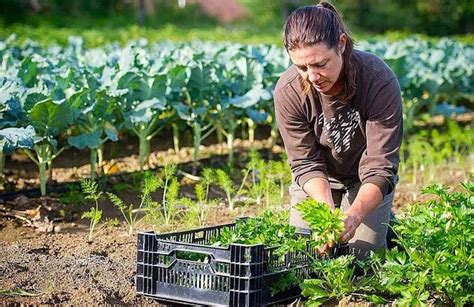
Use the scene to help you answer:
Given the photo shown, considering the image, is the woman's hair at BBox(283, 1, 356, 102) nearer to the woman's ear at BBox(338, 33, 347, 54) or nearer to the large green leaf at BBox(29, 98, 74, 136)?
the woman's ear at BBox(338, 33, 347, 54)

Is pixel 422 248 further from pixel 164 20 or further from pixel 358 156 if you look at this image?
pixel 164 20

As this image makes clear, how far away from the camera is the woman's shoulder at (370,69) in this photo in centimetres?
485

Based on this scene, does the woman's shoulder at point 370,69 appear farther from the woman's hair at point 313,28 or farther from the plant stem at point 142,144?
the plant stem at point 142,144

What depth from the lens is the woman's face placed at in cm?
447

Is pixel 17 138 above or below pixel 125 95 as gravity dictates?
below

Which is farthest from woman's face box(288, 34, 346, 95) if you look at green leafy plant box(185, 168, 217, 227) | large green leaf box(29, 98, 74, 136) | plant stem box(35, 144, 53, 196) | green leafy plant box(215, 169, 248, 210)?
plant stem box(35, 144, 53, 196)

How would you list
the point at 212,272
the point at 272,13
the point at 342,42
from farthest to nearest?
the point at 272,13 < the point at 342,42 < the point at 212,272

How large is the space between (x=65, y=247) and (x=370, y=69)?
6.70ft

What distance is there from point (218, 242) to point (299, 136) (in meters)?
0.78

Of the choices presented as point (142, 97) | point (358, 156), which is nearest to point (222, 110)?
point (142, 97)

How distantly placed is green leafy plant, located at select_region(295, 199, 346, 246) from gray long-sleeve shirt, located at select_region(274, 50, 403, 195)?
622mm

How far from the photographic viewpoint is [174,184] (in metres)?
6.11

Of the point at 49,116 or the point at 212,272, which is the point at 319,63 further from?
the point at 49,116

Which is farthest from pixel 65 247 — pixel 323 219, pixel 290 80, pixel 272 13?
pixel 272 13
